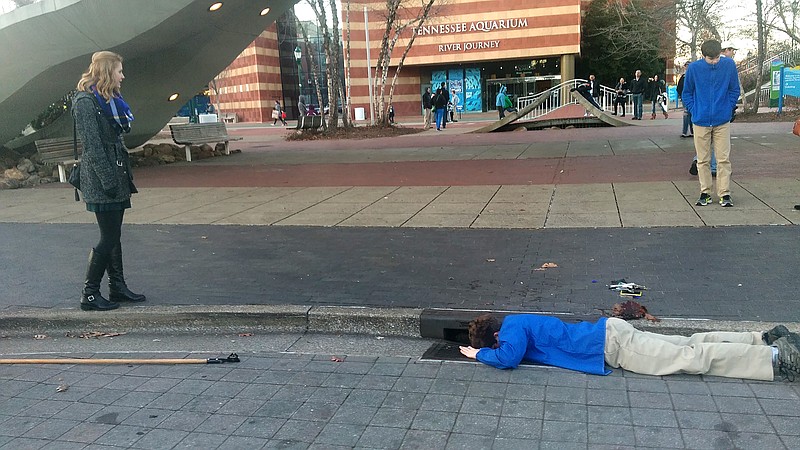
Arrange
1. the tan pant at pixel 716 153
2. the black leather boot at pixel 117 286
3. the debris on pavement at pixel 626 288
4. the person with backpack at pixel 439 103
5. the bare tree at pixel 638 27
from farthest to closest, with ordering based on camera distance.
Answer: the person with backpack at pixel 439 103
the bare tree at pixel 638 27
the tan pant at pixel 716 153
the black leather boot at pixel 117 286
the debris on pavement at pixel 626 288

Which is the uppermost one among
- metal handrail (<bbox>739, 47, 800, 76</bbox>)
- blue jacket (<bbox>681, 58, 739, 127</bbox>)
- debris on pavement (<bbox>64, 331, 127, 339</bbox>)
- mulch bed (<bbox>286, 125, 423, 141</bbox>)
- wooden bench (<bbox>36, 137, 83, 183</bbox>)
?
metal handrail (<bbox>739, 47, 800, 76</bbox>)

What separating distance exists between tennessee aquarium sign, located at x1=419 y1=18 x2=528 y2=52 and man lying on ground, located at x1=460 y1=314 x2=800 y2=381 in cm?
3860

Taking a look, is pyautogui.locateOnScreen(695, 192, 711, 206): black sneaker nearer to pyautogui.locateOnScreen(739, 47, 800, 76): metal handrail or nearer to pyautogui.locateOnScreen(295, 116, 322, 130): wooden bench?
pyautogui.locateOnScreen(295, 116, 322, 130): wooden bench

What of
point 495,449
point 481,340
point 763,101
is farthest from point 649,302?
point 763,101

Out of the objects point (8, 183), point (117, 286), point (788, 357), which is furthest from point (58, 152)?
point (788, 357)

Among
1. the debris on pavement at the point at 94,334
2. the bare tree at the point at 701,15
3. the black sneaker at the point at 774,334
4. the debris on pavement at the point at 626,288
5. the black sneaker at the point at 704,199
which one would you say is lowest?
the debris on pavement at the point at 94,334

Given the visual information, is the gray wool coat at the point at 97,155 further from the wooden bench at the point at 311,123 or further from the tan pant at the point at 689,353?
the wooden bench at the point at 311,123

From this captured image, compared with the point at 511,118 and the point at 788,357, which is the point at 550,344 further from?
the point at 511,118

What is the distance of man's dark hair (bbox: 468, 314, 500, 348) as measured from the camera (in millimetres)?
4066

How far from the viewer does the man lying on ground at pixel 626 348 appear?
3.62 m

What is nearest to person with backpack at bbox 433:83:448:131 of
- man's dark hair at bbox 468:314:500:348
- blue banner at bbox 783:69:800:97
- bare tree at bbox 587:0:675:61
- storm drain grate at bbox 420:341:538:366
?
bare tree at bbox 587:0:675:61

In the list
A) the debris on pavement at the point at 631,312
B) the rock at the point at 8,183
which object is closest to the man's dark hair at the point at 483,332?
the debris on pavement at the point at 631,312

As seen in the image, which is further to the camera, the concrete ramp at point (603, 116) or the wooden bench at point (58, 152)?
the concrete ramp at point (603, 116)

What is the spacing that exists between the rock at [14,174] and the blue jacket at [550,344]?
12888 mm
